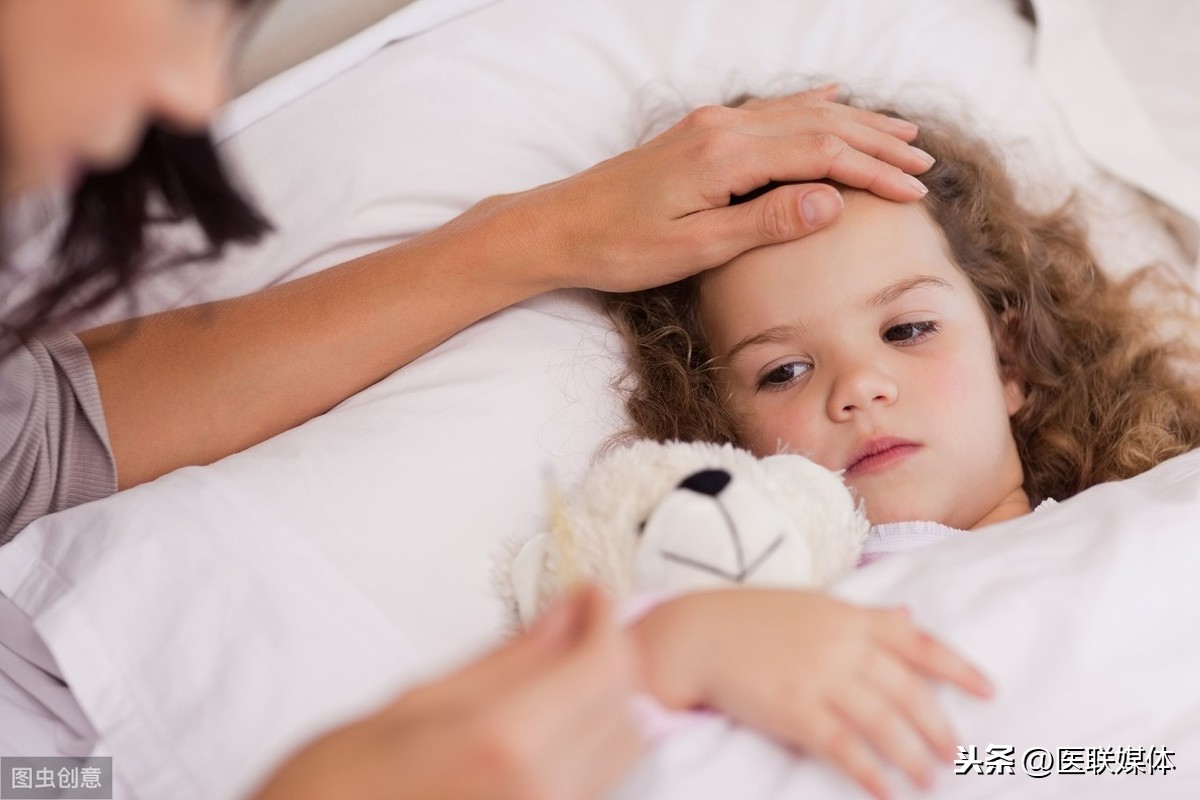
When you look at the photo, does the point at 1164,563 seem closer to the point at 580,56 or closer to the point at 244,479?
the point at 244,479

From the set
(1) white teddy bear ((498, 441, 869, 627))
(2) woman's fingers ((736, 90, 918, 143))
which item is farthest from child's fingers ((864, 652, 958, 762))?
(2) woman's fingers ((736, 90, 918, 143))

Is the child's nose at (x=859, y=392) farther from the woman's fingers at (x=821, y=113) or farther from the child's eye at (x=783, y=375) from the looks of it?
the woman's fingers at (x=821, y=113)

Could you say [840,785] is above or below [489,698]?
below

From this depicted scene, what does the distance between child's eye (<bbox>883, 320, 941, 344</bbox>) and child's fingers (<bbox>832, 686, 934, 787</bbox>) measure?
523 mm

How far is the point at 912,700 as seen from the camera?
2.37 feet

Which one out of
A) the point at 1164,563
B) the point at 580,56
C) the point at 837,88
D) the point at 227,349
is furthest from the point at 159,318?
the point at 1164,563

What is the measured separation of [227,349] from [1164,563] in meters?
0.85

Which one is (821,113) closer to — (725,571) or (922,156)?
(922,156)

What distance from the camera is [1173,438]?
1.31 metres

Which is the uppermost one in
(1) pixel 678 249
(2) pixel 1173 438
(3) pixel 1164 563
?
(1) pixel 678 249

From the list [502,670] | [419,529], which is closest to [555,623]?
[502,670]

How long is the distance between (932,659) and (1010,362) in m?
0.71

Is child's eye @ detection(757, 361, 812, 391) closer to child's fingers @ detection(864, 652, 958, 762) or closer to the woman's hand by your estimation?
child's fingers @ detection(864, 652, 958, 762)

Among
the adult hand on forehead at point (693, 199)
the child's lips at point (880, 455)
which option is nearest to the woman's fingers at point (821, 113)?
the adult hand on forehead at point (693, 199)
